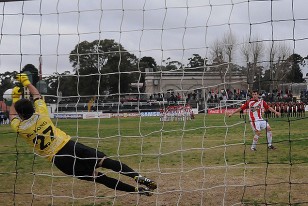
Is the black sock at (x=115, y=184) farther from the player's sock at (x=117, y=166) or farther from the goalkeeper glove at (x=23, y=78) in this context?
the goalkeeper glove at (x=23, y=78)

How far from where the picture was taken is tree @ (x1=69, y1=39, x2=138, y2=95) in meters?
7.29

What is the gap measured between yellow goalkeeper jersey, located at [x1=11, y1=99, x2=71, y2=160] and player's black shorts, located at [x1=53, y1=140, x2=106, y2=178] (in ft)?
0.34

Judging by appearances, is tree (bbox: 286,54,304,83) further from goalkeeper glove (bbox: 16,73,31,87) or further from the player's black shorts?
goalkeeper glove (bbox: 16,73,31,87)

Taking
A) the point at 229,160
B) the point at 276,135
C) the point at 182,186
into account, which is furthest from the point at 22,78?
the point at 276,135

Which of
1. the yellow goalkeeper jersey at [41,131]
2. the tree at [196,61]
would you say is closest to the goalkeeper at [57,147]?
the yellow goalkeeper jersey at [41,131]

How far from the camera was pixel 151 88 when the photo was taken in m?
7.76

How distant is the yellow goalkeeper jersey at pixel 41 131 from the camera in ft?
21.7

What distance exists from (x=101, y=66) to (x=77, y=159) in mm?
1645

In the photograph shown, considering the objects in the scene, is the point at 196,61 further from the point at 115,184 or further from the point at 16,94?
the point at 16,94

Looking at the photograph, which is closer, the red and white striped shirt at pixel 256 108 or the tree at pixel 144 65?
the tree at pixel 144 65

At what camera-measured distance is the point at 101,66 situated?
24.5 feet

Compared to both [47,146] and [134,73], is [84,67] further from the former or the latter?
[47,146]

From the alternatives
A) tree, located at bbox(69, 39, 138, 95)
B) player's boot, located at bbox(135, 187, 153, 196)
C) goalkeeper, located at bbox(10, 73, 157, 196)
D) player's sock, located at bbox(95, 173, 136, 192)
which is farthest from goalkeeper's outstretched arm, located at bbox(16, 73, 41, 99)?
player's boot, located at bbox(135, 187, 153, 196)

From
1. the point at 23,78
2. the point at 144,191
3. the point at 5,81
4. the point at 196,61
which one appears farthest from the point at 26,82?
the point at 196,61
